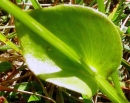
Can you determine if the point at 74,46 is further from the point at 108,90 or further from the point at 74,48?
the point at 108,90

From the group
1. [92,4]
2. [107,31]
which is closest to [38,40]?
[107,31]

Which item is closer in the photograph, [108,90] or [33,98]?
[108,90]

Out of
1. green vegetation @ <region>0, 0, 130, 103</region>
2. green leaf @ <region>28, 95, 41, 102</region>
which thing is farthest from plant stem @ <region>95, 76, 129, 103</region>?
green leaf @ <region>28, 95, 41, 102</region>

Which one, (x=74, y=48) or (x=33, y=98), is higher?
(x=74, y=48)

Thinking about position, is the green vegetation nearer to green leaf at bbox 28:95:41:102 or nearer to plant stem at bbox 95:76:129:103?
plant stem at bbox 95:76:129:103

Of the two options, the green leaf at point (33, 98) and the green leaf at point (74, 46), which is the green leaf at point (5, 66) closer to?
the green leaf at point (33, 98)

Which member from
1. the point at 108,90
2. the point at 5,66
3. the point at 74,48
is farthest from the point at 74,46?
the point at 5,66

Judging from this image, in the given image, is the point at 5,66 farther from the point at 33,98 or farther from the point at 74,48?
the point at 74,48
